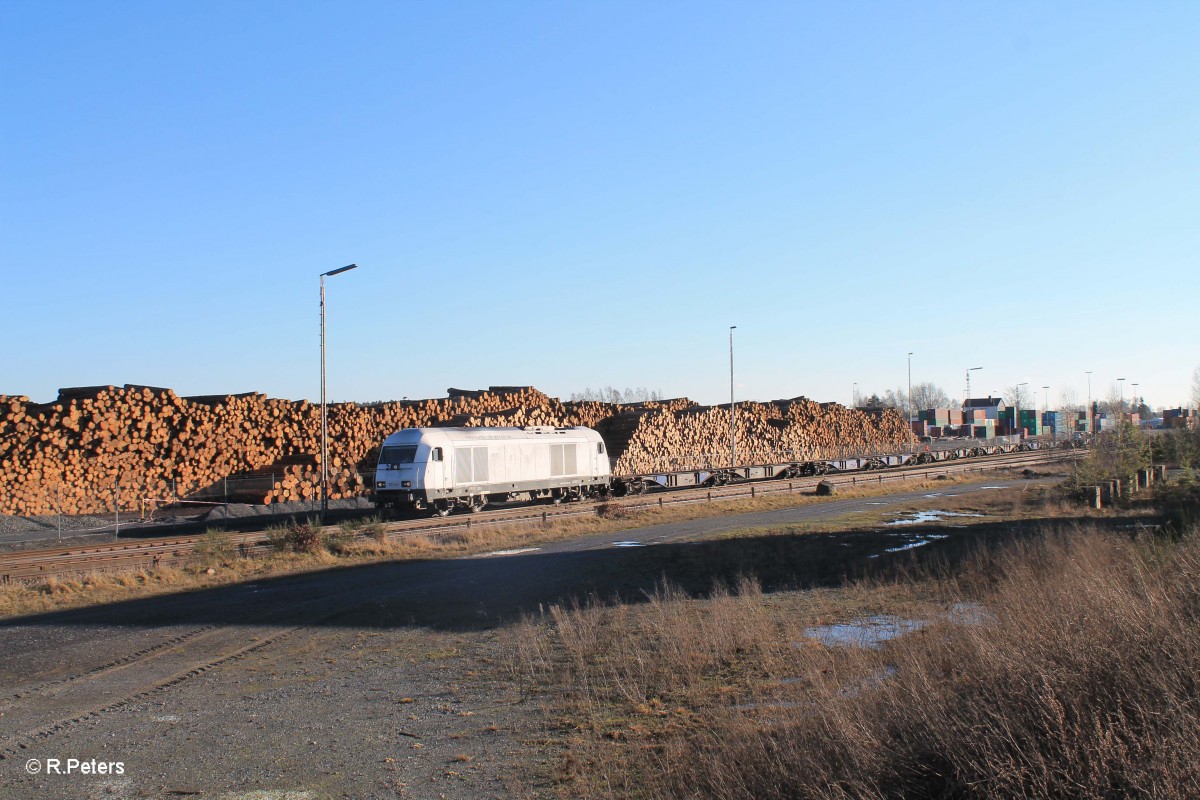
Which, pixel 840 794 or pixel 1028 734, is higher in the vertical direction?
pixel 1028 734

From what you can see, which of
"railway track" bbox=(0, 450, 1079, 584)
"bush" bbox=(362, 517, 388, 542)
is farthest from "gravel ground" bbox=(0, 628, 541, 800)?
"bush" bbox=(362, 517, 388, 542)

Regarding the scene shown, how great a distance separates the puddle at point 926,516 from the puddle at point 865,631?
16.1m

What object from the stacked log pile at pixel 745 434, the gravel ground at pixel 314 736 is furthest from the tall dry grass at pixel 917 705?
the stacked log pile at pixel 745 434

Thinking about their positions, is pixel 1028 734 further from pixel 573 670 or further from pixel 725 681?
pixel 573 670

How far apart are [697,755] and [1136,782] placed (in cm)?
313

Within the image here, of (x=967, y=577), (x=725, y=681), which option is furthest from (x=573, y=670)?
(x=967, y=577)

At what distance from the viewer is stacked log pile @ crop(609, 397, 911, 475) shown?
45344 millimetres

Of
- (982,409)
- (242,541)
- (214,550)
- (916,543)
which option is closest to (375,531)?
(242,541)

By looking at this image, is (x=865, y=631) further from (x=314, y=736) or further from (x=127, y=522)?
(x=127, y=522)

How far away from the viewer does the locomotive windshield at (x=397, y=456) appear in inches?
1153

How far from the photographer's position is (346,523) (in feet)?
76.6

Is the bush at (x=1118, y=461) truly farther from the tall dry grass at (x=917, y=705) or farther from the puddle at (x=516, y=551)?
the tall dry grass at (x=917, y=705)

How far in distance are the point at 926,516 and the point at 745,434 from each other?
23.5m

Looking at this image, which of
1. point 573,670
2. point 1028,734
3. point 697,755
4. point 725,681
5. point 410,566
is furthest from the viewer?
point 410,566
